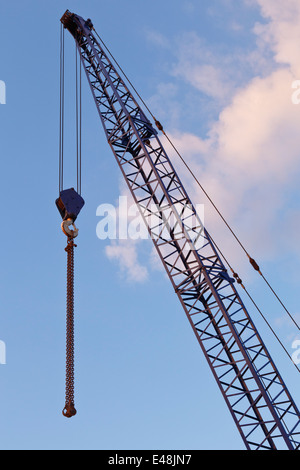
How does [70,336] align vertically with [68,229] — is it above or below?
below

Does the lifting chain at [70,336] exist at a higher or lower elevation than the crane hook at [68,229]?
lower

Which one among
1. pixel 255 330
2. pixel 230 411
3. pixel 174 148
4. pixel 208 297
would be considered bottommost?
pixel 230 411

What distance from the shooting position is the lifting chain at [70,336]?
16656 millimetres

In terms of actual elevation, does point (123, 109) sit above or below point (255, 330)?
above

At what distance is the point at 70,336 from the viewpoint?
18016 millimetres

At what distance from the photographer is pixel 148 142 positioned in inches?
1109

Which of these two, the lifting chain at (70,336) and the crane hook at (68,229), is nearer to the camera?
the lifting chain at (70,336)

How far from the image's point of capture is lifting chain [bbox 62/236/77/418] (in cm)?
1666

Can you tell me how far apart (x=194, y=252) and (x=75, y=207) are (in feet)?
21.2

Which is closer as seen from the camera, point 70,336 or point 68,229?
point 70,336
